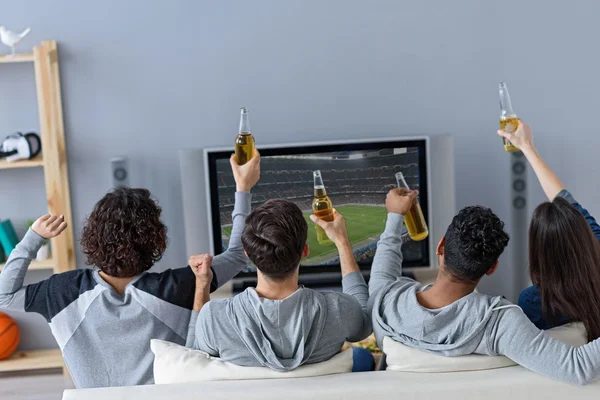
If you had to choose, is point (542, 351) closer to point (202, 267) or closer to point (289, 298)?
point (289, 298)

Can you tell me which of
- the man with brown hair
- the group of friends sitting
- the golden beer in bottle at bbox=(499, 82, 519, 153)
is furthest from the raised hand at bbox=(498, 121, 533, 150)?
the man with brown hair

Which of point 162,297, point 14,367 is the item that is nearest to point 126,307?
point 162,297

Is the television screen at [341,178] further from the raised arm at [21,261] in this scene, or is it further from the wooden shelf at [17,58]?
the raised arm at [21,261]

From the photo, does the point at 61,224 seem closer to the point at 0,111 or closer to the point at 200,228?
the point at 200,228


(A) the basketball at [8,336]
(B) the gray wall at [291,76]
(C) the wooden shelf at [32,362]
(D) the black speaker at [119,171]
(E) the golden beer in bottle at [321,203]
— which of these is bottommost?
(C) the wooden shelf at [32,362]

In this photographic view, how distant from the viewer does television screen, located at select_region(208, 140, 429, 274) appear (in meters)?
4.25

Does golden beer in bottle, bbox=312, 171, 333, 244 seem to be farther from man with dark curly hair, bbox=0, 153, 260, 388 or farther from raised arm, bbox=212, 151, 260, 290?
man with dark curly hair, bbox=0, 153, 260, 388

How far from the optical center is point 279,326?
83.4 inches

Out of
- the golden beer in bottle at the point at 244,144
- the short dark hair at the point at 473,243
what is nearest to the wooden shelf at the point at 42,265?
the golden beer in bottle at the point at 244,144

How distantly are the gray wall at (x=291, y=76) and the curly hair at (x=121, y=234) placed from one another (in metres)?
2.14

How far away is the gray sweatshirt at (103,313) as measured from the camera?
2344 millimetres

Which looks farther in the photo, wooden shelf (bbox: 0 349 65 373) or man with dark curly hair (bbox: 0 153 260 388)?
wooden shelf (bbox: 0 349 65 373)

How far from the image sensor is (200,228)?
4.34m

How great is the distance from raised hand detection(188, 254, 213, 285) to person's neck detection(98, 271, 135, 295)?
194 mm
